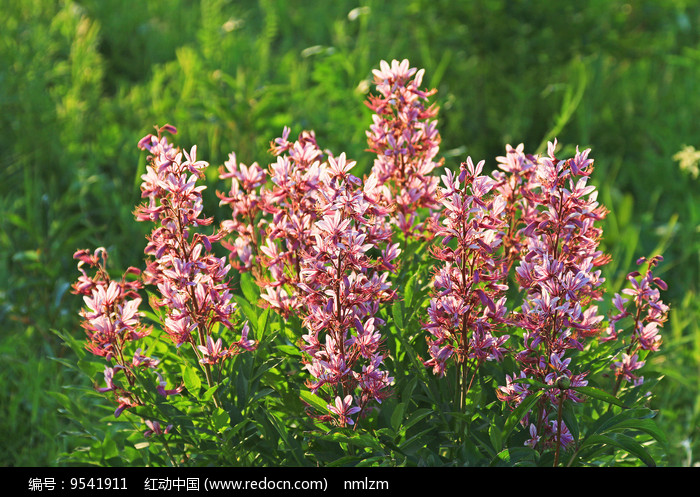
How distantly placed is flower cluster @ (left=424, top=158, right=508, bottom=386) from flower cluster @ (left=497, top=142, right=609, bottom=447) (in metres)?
0.09

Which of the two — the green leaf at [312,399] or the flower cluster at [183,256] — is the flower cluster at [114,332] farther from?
the green leaf at [312,399]

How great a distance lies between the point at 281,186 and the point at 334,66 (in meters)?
3.13

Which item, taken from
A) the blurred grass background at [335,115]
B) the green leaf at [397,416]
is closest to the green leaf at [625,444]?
the green leaf at [397,416]

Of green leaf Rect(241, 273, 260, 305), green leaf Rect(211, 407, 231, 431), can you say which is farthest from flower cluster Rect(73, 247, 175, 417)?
green leaf Rect(241, 273, 260, 305)

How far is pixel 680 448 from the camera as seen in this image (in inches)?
126

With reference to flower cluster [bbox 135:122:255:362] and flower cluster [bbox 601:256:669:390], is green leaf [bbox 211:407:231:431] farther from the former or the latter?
flower cluster [bbox 601:256:669:390]

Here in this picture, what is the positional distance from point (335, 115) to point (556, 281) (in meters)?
2.93

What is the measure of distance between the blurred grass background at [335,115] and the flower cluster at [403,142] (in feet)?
5.26

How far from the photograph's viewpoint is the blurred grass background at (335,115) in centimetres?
388

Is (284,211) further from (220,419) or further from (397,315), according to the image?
(220,419)

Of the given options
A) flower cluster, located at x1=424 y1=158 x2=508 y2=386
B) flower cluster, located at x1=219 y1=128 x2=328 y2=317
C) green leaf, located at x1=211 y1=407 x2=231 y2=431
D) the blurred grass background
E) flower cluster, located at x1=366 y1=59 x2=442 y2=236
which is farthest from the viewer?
the blurred grass background

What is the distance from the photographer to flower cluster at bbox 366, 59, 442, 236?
7.73 ft

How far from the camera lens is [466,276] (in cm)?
203

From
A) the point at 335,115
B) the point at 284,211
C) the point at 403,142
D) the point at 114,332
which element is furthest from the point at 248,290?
the point at 335,115
